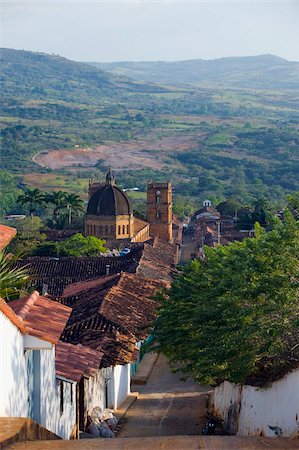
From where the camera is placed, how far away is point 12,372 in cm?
945

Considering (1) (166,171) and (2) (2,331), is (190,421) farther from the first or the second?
(1) (166,171)

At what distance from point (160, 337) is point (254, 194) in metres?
109

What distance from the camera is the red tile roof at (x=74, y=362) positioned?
41.5ft

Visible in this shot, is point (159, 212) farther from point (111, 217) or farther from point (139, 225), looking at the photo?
point (111, 217)

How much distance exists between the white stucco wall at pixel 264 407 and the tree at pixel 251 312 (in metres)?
0.38

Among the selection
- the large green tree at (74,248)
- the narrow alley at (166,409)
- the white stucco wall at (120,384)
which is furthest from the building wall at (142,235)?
the white stucco wall at (120,384)

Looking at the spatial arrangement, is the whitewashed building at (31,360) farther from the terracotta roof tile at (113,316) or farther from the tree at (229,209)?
the tree at (229,209)

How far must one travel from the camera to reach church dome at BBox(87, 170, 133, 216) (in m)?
57.9

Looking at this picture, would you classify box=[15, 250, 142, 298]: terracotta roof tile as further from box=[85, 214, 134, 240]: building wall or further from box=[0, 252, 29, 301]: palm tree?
box=[0, 252, 29, 301]: palm tree

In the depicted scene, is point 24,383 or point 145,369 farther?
point 145,369

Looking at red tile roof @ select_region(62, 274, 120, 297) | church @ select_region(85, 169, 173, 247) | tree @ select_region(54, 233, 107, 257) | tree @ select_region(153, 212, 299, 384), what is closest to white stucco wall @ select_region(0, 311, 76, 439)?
tree @ select_region(153, 212, 299, 384)

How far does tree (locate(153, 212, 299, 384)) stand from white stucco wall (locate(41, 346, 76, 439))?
2457 mm

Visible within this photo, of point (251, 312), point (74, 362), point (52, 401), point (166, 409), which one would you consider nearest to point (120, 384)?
point (166, 409)

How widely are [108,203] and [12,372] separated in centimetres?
4870
